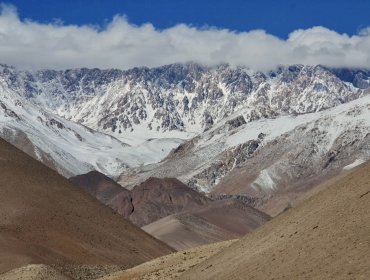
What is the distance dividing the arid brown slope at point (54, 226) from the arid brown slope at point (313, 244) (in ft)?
133

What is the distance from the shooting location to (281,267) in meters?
Result: 43.2

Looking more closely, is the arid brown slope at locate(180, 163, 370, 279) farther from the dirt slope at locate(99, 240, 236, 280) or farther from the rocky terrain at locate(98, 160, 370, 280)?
the dirt slope at locate(99, 240, 236, 280)

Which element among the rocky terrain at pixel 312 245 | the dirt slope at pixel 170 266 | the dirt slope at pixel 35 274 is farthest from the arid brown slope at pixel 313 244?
the dirt slope at pixel 35 274

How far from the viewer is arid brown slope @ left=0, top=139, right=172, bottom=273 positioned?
96312 mm

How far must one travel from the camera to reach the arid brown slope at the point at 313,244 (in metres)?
40.0

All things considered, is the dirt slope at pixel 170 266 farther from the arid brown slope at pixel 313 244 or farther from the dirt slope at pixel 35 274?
the arid brown slope at pixel 313 244

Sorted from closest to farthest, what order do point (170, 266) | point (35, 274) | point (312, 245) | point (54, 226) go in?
point (312, 245), point (170, 266), point (35, 274), point (54, 226)

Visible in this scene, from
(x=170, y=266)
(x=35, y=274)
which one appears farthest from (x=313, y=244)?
(x=35, y=274)

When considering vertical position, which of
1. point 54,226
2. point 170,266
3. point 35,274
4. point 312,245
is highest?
point 54,226

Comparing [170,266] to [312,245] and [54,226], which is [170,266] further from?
[54,226]

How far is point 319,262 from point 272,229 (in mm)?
10368

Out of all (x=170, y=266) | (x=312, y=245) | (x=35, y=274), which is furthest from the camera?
(x=35, y=274)

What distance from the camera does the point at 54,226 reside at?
344 ft

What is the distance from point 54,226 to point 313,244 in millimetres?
64135
